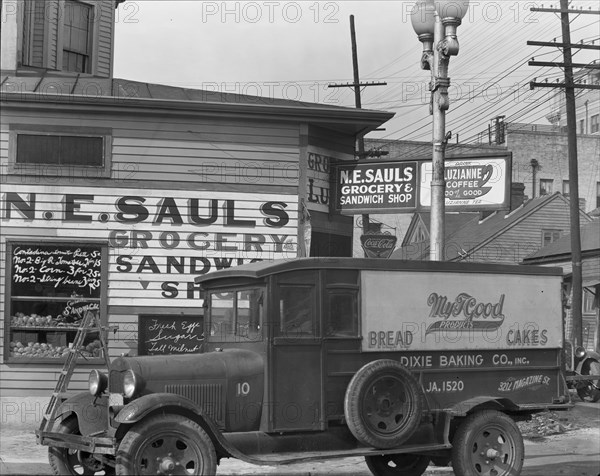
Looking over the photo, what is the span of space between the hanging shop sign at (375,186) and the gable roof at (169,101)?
2.27 feet

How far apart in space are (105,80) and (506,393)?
1026 cm

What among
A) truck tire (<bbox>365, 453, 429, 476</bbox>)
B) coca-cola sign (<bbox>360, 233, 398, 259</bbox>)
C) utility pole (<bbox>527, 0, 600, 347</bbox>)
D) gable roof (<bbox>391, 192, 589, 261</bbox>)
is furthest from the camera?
gable roof (<bbox>391, 192, 589, 261</bbox>)

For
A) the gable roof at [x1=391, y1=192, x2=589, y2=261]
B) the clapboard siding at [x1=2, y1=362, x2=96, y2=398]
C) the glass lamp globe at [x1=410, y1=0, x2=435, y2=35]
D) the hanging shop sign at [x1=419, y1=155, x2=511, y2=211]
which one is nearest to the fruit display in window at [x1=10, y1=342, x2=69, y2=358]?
the clapboard siding at [x1=2, y1=362, x2=96, y2=398]

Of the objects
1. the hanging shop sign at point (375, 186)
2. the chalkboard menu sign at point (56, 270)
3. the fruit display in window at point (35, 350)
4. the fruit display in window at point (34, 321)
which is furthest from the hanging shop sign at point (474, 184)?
the fruit display in window at point (35, 350)

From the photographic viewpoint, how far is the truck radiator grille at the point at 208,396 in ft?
26.7

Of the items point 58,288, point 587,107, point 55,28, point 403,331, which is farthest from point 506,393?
point 587,107

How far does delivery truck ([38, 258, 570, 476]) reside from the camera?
7.98 metres

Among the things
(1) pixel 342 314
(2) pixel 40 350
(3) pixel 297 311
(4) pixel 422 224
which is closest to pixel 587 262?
(4) pixel 422 224

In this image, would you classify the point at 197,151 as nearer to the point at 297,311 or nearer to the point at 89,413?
the point at 297,311

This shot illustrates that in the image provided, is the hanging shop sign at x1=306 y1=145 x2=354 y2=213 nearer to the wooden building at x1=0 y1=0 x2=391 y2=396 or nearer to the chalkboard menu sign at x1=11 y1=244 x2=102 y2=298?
the wooden building at x1=0 y1=0 x2=391 y2=396

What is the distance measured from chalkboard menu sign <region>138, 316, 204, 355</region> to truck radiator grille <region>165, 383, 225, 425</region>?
17.9ft

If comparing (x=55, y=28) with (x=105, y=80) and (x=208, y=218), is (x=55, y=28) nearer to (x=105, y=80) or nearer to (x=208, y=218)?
(x=105, y=80)

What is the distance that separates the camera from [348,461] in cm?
1148

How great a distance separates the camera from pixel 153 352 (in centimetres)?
1376
